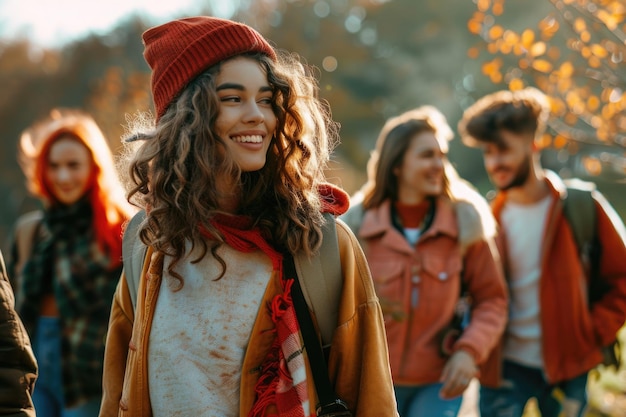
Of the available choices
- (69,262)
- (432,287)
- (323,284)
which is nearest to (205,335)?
(323,284)

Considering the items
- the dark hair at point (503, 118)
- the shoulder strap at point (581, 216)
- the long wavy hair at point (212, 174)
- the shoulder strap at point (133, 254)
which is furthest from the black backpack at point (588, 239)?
the shoulder strap at point (133, 254)

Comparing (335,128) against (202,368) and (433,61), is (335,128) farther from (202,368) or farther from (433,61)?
(433,61)

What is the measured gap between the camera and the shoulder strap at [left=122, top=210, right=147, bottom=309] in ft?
9.66

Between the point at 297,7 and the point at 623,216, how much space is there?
49.1 ft

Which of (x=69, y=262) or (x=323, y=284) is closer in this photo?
(x=323, y=284)

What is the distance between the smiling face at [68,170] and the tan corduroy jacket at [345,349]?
2.75 meters

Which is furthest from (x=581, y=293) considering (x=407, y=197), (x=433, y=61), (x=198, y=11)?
(x=433, y=61)

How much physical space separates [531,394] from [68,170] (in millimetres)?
3237

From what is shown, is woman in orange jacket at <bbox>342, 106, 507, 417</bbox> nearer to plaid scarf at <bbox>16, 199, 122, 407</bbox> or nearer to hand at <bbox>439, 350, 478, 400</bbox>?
hand at <bbox>439, 350, 478, 400</bbox>

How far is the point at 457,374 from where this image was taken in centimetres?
450

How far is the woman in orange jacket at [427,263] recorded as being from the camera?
4633 millimetres

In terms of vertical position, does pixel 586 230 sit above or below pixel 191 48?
below

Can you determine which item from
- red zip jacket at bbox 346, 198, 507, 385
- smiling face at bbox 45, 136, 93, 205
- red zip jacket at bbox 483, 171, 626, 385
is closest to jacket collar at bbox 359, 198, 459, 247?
red zip jacket at bbox 346, 198, 507, 385

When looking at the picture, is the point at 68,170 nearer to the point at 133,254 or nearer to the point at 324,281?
the point at 133,254
